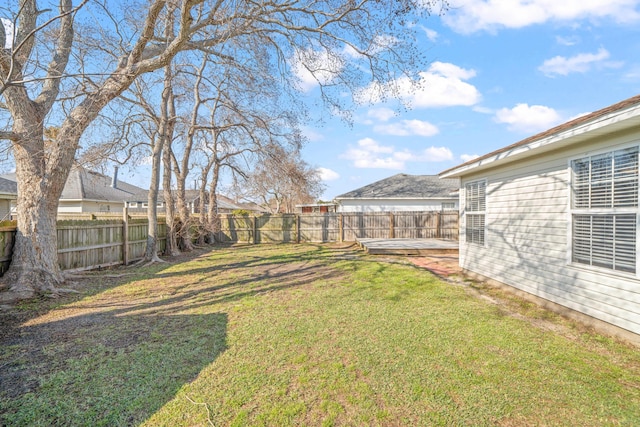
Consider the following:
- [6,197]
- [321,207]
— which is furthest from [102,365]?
[321,207]

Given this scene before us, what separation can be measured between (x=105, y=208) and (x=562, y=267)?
2711 cm

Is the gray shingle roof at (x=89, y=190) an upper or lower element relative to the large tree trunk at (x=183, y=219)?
upper

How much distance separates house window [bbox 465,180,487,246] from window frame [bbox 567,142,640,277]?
248cm

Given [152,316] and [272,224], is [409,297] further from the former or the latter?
[272,224]

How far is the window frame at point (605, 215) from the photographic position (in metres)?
3.61

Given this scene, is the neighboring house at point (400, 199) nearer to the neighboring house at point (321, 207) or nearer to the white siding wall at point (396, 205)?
the white siding wall at point (396, 205)

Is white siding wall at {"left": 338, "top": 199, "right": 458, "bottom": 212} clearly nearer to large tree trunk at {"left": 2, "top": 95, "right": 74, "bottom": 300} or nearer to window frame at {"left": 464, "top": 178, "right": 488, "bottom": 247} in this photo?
window frame at {"left": 464, "top": 178, "right": 488, "bottom": 247}

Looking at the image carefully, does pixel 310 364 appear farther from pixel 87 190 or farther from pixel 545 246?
pixel 87 190

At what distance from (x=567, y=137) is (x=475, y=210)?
3.44m

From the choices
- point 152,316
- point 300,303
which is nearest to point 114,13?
point 152,316

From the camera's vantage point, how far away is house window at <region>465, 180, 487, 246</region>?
7.08 m

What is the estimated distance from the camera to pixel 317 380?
278 cm

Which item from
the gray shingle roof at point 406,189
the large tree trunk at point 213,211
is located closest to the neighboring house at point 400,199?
the gray shingle roof at point 406,189

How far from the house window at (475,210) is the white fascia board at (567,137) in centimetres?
69
